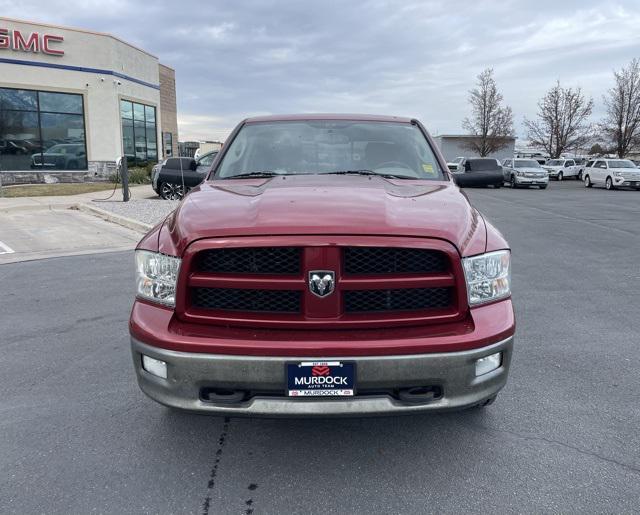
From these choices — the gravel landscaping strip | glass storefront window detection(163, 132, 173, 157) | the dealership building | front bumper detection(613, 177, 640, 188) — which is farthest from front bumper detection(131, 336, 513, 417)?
glass storefront window detection(163, 132, 173, 157)

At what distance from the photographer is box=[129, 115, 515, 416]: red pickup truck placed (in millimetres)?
2295

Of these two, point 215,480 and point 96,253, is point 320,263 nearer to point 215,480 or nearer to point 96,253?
point 215,480

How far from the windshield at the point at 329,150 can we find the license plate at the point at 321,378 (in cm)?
172

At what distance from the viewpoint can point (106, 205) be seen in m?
14.2

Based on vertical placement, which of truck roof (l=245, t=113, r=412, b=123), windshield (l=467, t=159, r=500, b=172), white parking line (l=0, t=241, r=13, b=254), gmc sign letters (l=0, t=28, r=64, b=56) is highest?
gmc sign letters (l=0, t=28, r=64, b=56)

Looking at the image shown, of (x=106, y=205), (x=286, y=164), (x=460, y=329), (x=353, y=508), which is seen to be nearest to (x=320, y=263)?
(x=460, y=329)

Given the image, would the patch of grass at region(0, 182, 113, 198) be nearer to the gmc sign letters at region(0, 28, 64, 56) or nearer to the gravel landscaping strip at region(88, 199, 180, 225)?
the gravel landscaping strip at region(88, 199, 180, 225)

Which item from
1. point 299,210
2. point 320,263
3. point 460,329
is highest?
point 299,210

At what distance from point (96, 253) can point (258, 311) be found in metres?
6.98

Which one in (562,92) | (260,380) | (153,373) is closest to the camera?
(260,380)

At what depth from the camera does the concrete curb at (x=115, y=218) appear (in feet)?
Answer: 35.5

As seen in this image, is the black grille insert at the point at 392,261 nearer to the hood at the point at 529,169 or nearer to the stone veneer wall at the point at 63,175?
the stone veneer wall at the point at 63,175

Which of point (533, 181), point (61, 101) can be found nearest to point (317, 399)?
point (61, 101)

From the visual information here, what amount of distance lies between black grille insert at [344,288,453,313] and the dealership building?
74.3 feet
